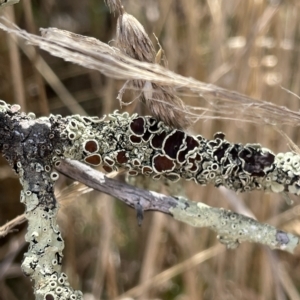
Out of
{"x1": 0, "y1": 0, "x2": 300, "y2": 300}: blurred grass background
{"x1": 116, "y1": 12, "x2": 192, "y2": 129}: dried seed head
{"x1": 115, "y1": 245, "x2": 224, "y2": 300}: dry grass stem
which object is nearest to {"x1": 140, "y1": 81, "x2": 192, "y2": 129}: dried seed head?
{"x1": 116, "y1": 12, "x2": 192, "y2": 129}: dried seed head

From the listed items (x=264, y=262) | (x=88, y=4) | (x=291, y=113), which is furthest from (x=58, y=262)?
(x=88, y=4)

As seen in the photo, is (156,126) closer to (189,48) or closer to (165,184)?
(165,184)

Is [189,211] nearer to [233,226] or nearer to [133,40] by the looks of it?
[233,226]

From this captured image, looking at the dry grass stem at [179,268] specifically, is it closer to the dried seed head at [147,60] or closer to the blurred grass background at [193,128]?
the blurred grass background at [193,128]

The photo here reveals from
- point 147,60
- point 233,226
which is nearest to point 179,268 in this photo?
point 233,226

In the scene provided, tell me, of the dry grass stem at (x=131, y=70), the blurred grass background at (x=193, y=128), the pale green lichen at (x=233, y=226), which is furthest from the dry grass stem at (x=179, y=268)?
the dry grass stem at (x=131, y=70)

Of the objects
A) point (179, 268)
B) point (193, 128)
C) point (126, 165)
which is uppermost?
point (126, 165)

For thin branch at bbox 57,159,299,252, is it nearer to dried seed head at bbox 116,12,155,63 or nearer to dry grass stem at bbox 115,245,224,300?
dried seed head at bbox 116,12,155,63
